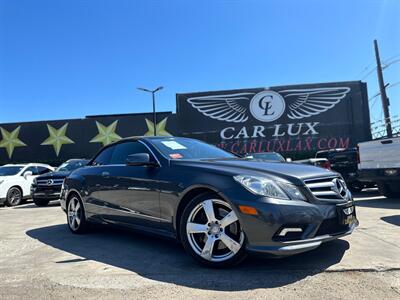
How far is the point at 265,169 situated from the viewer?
4.54 meters

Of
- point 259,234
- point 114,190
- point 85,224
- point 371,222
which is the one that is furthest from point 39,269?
point 371,222

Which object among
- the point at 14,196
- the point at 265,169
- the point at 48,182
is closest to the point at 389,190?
the point at 265,169

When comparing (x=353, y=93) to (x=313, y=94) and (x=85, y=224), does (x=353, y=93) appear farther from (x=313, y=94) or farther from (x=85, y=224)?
(x=85, y=224)

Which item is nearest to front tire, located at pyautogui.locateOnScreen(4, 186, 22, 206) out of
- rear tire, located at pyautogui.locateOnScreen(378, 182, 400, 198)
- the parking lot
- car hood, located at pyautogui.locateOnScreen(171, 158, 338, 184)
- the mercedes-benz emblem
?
the parking lot

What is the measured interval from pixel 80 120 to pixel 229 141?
1256 centimetres

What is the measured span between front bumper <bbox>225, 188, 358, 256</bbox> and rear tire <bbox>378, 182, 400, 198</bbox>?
→ 7.73 metres

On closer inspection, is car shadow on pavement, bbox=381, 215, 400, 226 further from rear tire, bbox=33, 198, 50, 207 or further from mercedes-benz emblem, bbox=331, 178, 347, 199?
rear tire, bbox=33, 198, 50, 207

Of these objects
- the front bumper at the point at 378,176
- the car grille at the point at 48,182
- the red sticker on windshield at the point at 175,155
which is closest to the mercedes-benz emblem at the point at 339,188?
the red sticker on windshield at the point at 175,155

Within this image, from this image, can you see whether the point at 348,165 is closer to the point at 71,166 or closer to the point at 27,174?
the point at 71,166

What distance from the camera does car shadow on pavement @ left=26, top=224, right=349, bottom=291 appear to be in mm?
4016

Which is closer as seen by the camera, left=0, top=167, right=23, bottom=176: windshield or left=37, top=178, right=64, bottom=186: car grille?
left=37, top=178, right=64, bottom=186: car grille

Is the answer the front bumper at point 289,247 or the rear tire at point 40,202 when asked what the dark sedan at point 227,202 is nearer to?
the front bumper at point 289,247

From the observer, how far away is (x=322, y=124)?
108 ft

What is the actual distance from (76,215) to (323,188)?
4.39 meters
